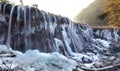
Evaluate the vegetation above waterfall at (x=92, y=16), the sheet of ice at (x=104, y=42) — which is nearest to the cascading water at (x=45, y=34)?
the sheet of ice at (x=104, y=42)

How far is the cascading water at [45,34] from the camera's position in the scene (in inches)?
464

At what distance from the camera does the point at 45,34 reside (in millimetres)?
12984

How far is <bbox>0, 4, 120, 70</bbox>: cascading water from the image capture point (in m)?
11.8

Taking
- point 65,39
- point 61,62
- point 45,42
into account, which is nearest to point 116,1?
point 65,39

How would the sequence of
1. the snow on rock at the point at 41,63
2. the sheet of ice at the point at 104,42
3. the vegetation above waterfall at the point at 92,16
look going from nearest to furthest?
the snow on rock at the point at 41,63 < the sheet of ice at the point at 104,42 < the vegetation above waterfall at the point at 92,16

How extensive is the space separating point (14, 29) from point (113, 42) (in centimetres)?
991

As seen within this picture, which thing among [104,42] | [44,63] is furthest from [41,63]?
[104,42]

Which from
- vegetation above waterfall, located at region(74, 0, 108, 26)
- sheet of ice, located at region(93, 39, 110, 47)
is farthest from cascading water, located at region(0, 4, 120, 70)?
vegetation above waterfall, located at region(74, 0, 108, 26)

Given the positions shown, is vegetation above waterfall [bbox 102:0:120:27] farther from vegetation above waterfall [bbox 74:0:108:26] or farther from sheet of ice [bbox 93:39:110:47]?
sheet of ice [bbox 93:39:110:47]

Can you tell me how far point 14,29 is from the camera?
11.8m

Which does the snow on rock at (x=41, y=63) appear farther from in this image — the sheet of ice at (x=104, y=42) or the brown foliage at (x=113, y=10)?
the brown foliage at (x=113, y=10)

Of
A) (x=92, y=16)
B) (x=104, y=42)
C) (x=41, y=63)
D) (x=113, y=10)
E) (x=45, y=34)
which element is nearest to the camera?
(x=41, y=63)

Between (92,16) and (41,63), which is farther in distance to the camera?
(92,16)

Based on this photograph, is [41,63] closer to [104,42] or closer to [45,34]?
[45,34]
